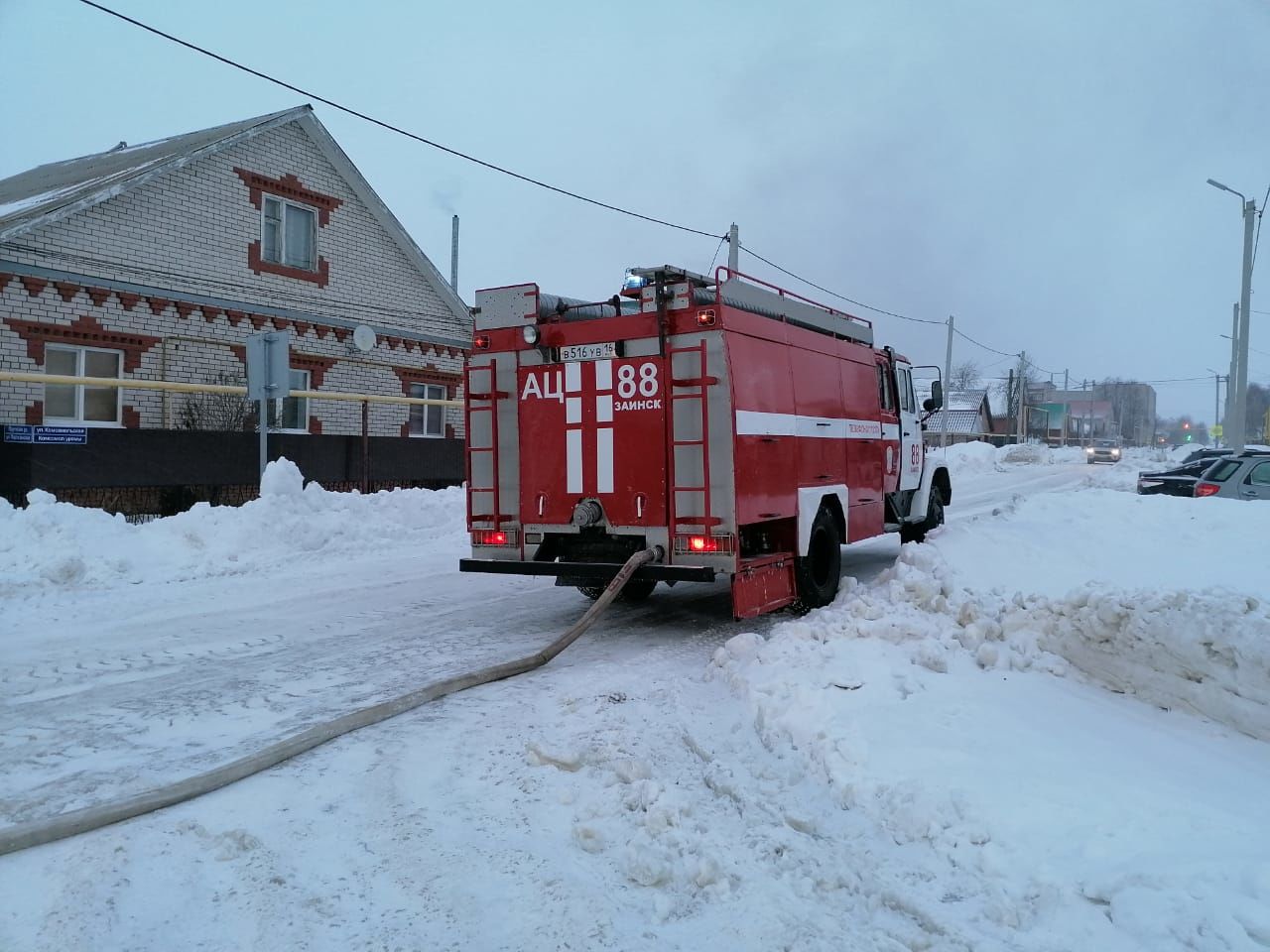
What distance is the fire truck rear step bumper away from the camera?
289 inches

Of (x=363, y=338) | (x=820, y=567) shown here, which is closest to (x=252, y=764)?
(x=820, y=567)

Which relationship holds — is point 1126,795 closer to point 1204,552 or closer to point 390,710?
point 390,710

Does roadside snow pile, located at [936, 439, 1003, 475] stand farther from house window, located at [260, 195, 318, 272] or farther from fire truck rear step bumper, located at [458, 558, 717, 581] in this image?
fire truck rear step bumper, located at [458, 558, 717, 581]

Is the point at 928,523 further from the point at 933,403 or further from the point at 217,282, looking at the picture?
the point at 217,282

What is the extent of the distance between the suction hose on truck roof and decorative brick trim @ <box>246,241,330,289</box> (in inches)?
614

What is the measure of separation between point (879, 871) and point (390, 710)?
311cm

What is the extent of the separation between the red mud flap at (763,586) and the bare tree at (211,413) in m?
11.9

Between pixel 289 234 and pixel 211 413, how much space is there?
5915 millimetres

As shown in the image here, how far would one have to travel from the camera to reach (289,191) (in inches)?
792

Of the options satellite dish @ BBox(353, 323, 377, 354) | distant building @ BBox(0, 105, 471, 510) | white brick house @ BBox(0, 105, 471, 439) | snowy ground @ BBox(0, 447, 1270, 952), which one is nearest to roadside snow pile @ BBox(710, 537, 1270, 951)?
snowy ground @ BBox(0, 447, 1270, 952)

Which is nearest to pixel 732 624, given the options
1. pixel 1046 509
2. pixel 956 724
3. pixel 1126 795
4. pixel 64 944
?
pixel 956 724

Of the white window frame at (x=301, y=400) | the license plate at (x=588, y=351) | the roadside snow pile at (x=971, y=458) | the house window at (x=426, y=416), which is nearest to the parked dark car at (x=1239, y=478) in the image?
the license plate at (x=588, y=351)

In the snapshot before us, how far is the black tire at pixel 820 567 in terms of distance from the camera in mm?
8641

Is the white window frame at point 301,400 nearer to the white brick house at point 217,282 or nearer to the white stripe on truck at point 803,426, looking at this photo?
the white brick house at point 217,282
